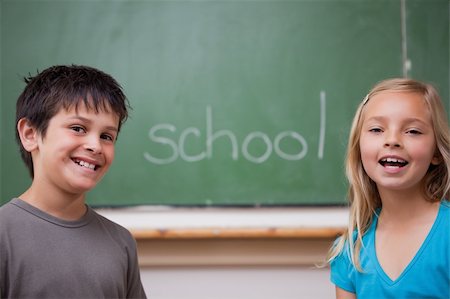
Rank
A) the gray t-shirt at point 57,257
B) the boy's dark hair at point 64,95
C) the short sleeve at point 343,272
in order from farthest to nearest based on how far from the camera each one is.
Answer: the short sleeve at point 343,272, the boy's dark hair at point 64,95, the gray t-shirt at point 57,257

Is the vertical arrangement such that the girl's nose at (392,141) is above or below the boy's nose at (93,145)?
below

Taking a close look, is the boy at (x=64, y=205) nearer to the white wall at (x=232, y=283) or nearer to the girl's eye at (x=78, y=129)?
the girl's eye at (x=78, y=129)

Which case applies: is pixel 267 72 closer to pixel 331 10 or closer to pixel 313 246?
pixel 331 10

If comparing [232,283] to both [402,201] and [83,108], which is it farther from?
[83,108]

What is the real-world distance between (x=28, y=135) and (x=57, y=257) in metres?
0.27

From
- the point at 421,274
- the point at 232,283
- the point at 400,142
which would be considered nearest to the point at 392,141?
the point at 400,142

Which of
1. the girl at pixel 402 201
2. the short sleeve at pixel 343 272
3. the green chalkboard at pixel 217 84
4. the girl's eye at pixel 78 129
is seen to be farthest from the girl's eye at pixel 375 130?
the girl's eye at pixel 78 129

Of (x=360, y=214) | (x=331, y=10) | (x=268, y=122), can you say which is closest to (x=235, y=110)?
(x=268, y=122)

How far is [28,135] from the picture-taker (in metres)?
1.09

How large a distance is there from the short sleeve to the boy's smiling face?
0.61m

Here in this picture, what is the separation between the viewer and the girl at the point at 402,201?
1.09 meters

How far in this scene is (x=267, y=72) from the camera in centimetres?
169

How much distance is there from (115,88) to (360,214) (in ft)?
2.17

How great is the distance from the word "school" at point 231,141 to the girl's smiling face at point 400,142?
526mm
